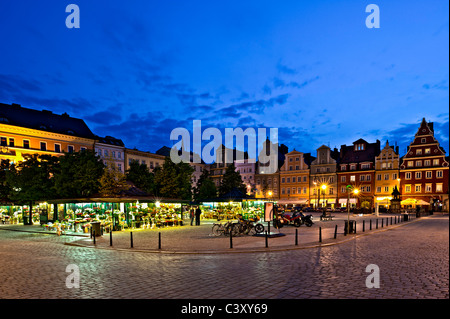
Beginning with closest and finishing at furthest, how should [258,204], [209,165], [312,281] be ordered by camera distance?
1. [312,281]
2. [258,204]
3. [209,165]

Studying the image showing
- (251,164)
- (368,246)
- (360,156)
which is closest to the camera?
(368,246)

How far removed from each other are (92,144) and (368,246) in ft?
194

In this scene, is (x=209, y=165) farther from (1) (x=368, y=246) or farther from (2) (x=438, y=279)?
(2) (x=438, y=279)

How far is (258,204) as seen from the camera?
41812 mm

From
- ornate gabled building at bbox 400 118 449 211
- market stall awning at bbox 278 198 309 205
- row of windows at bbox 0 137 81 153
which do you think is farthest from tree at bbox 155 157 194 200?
ornate gabled building at bbox 400 118 449 211

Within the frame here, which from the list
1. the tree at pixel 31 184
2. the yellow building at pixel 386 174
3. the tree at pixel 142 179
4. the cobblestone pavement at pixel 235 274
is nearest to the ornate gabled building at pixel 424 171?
the yellow building at pixel 386 174

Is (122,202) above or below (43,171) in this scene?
below

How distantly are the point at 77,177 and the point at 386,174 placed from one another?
60.1 meters

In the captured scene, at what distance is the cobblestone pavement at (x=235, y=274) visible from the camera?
7496mm

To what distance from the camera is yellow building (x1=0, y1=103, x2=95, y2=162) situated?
5209 centimetres

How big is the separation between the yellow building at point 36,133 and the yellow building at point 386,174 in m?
60.6

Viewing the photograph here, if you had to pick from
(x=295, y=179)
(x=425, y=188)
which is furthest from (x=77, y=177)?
(x=425, y=188)
